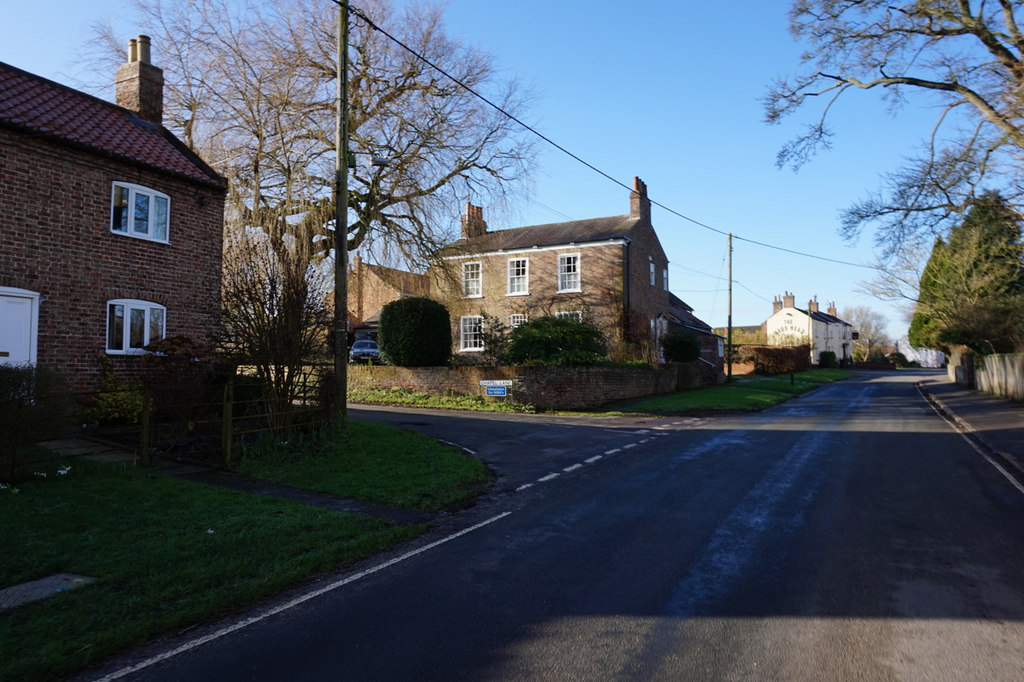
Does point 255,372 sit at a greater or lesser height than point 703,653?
greater

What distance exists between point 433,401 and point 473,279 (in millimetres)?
14745

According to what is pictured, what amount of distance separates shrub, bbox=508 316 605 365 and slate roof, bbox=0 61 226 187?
453 inches

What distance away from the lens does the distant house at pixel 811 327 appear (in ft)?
268

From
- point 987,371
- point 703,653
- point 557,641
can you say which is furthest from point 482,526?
point 987,371

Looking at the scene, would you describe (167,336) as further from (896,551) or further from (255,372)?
(896,551)

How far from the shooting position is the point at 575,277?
33.4 m

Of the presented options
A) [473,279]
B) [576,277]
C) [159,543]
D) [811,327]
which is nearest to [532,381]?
[576,277]

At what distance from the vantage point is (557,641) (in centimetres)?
436

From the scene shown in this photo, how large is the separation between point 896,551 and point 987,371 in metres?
30.6

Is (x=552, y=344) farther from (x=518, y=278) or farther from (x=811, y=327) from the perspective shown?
(x=811, y=327)

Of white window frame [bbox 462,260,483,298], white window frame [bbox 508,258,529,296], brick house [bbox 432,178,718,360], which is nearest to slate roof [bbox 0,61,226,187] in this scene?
brick house [bbox 432,178,718,360]

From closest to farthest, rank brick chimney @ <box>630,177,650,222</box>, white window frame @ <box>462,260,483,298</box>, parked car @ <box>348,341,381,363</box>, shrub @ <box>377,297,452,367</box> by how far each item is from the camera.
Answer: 1. shrub @ <box>377,297,452,367</box>
2. parked car @ <box>348,341,381,363</box>
3. brick chimney @ <box>630,177,650,222</box>
4. white window frame @ <box>462,260,483,298</box>

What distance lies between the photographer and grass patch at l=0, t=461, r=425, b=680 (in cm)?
445

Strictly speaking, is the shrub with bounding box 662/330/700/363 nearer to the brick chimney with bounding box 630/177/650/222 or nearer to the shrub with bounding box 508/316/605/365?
the brick chimney with bounding box 630/177/650/222
